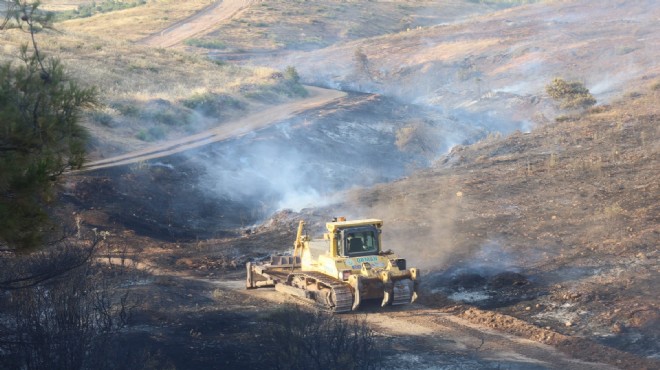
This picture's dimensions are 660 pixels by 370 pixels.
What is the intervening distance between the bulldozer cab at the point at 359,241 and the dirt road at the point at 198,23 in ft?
219

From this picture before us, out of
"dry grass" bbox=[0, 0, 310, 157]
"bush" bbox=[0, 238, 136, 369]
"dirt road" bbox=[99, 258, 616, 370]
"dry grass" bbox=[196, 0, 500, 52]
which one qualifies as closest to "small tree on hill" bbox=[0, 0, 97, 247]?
"bush" bbox=[0, 238, 136, 369]

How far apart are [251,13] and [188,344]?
3319 inches

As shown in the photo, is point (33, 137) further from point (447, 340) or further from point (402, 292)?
point (402, 292)

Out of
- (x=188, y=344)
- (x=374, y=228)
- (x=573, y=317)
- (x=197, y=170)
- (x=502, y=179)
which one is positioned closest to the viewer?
(x=188, y=344)

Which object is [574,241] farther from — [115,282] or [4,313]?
[4,313]

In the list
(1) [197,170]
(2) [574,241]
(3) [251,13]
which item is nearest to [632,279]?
(2) [574,241]

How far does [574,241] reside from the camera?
23.1 metres

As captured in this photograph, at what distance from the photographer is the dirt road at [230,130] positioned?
3650 centimetres

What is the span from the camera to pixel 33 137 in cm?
892

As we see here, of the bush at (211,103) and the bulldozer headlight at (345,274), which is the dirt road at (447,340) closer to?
→ the bulldozer headlight at (345,274)

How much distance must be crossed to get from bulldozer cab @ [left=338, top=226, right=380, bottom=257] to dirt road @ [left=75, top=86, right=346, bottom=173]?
545 inches

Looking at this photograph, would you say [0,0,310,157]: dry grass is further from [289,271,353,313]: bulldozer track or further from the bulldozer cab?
[289,271,353,313]: bulldozer track

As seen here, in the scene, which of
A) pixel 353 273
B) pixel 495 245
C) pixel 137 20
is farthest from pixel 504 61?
pixel 353 273

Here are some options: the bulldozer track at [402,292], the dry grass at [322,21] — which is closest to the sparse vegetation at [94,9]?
the dry grass at [322,21]
